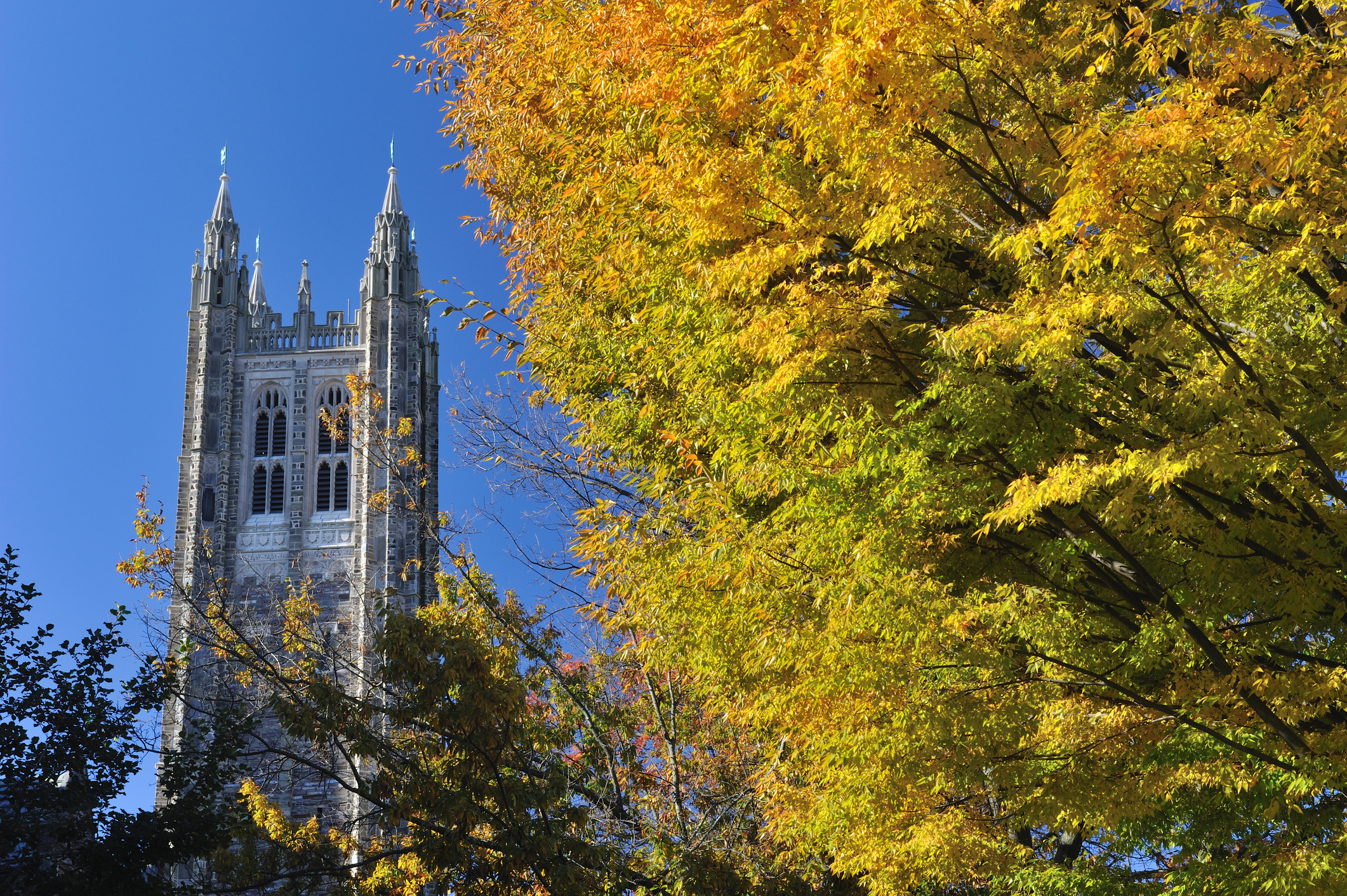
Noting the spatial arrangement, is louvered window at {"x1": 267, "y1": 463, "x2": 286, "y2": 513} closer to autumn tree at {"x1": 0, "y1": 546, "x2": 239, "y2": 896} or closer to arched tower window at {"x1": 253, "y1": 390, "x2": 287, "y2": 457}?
arched tower window at {"x1": 253, "y1": 390, "x2": 287, "y2": 457}

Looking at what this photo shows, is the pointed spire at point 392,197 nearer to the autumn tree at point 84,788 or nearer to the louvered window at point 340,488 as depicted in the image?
the louvered window at point 340,488

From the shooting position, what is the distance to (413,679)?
902 centimetres

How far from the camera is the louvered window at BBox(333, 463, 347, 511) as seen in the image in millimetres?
46938

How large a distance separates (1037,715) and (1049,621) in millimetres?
1028

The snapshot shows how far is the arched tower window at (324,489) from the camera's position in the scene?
46.9 m

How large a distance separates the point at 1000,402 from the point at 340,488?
44.0m

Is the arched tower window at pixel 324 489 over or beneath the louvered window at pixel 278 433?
beneath

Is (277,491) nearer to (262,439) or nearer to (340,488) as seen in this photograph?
(262,439)

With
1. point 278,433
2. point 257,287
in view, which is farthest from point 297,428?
point 257,287

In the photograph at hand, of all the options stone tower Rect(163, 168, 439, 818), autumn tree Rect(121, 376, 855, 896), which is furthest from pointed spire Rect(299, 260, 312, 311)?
autumn tree Rect(121, 376, 855, 896)

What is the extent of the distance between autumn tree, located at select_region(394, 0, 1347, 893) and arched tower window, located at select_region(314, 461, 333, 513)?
40.6m

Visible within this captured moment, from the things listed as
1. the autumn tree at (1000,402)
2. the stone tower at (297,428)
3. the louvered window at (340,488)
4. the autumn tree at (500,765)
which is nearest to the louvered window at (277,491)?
the stone tower at (297,428)

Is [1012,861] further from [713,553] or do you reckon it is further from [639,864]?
[713,553]

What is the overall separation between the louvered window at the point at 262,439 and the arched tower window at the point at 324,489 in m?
2.55
